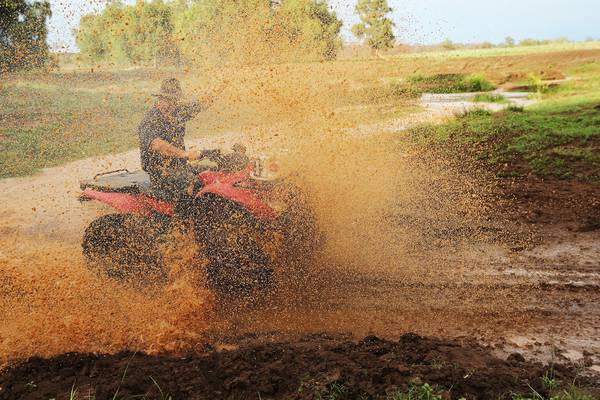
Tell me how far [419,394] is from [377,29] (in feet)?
36.8

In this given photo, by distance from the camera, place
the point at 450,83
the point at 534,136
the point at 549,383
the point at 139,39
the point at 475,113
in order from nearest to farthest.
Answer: the point at 549,383, the point at 534,136, the point at 475,113, the point at 450,83, the point at 139,39

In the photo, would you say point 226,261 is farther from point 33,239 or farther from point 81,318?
point 33,239

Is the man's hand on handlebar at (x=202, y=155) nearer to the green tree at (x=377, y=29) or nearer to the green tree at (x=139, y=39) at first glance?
the green tree at (x=139, y=39)

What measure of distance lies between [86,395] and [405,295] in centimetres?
327

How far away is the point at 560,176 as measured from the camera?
924 cm

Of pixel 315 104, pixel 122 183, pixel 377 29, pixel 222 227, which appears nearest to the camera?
pixel 222 227

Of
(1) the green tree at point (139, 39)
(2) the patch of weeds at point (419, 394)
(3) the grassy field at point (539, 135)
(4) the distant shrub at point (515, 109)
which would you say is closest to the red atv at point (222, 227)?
(2) the patch of weeds at point (419, 394)

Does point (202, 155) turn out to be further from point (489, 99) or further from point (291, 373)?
point (489, 99)

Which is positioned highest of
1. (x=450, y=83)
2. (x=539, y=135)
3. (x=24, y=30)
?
(x=24, y=30)

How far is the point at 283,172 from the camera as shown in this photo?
20.0ft

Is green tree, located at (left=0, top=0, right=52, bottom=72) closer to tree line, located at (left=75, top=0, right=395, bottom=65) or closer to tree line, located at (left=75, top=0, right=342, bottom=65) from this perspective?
tree line, located at (left=75, top=0, right=395, bottom=65)

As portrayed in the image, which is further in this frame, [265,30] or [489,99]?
[489,99]

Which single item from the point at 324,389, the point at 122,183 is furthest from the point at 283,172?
the point at 324,389

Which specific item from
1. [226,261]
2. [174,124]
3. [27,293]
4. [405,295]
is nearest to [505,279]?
[405,295]
